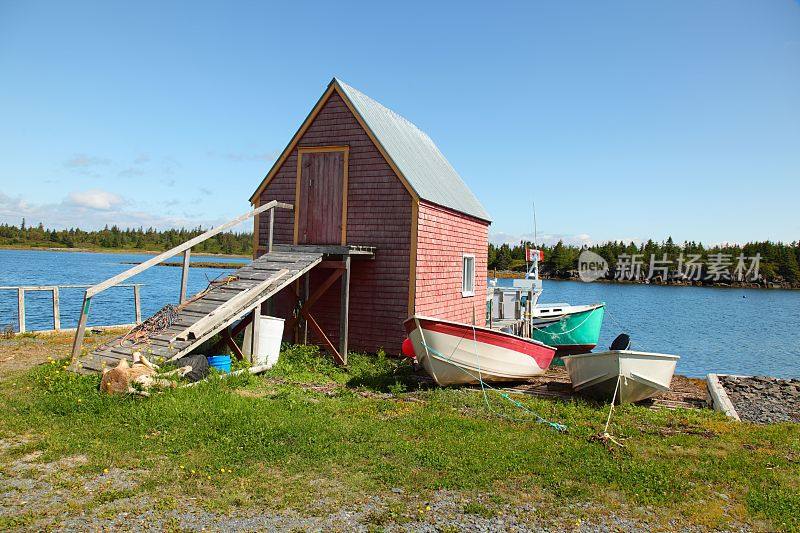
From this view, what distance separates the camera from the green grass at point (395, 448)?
6.99m

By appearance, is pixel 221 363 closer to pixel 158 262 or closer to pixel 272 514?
pixel 158 262

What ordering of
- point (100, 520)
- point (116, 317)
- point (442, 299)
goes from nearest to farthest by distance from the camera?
point (100, 520) < point (442, 299) < point (116, 317)

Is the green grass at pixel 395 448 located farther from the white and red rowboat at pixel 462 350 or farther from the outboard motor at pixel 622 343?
the outboard motor at pixel 622 343

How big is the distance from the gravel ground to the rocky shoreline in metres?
6.55

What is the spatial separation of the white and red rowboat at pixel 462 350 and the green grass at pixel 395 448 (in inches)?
34.1

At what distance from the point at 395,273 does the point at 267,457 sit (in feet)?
28.3

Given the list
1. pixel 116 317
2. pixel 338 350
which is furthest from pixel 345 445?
pixel 116 317

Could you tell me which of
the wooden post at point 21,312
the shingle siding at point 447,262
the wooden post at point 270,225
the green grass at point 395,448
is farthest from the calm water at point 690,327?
the green grass at point 395,448

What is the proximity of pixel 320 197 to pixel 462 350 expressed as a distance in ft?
23.4

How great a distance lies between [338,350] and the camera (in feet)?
52.5

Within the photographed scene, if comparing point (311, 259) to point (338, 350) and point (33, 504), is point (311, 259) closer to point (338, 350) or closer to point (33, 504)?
point (338, 350)

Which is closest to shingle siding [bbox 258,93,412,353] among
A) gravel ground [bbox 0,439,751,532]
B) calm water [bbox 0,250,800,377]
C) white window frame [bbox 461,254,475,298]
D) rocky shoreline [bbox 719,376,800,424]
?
white window frame [bbox 461,254,475,298]

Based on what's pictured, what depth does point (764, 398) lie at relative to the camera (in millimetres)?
13656

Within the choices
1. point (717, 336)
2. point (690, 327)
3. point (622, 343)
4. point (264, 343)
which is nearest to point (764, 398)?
point (622, 343)
